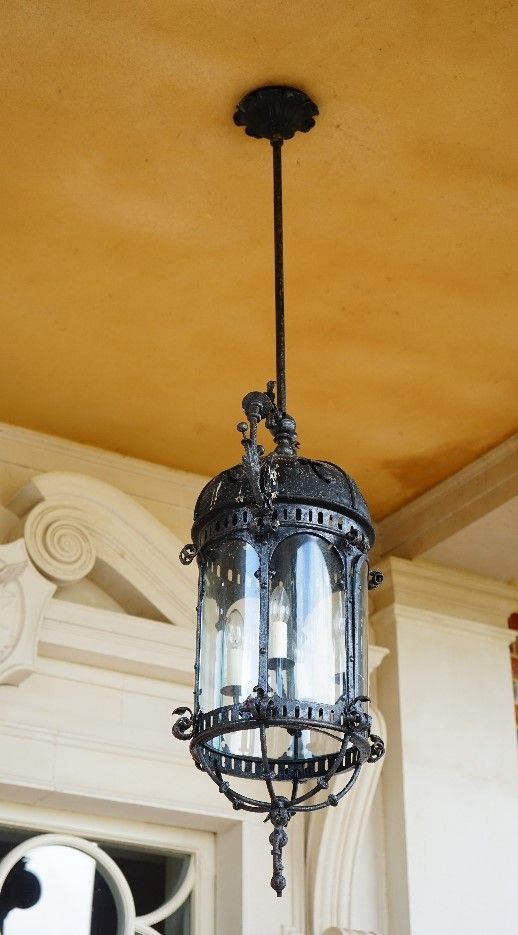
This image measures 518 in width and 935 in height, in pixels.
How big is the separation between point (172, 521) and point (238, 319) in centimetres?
91

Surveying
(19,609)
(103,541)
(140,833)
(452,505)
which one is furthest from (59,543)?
(452,505)

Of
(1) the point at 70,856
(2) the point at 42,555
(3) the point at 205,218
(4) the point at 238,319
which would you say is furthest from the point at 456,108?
(1) the point at 70,856

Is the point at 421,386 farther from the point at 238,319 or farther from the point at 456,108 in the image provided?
the point at 456,108

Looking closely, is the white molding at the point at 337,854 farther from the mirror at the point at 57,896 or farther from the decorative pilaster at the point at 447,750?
the mirror at the point at 57,896

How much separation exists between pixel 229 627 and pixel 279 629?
0.37 ft

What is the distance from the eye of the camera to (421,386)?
12.7 ft

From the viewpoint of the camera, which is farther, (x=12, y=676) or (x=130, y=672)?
(x=130, y=672)

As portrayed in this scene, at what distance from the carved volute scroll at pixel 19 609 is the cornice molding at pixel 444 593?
1.19 m

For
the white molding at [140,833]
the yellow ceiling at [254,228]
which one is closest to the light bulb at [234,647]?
the yellow ceiling at [254,228]

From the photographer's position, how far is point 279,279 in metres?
2.78

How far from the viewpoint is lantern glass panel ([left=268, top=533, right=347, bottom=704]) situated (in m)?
2.23

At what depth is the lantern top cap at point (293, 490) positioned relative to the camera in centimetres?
237

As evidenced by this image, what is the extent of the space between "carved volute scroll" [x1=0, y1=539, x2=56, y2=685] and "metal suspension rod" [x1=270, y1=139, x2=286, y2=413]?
120 centimetres

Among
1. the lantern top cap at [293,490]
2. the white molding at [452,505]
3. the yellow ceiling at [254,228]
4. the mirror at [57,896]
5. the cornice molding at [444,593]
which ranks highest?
the yellow ceiling at [254,228]
